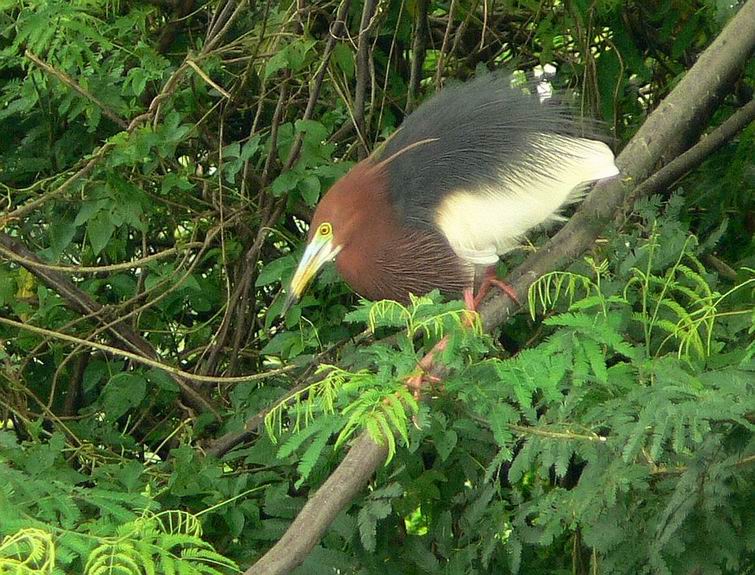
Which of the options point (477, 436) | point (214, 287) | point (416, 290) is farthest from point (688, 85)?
point (214, 287)

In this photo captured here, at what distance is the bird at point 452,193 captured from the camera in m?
1.82

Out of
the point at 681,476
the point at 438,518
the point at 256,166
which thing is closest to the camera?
the point at 681,476

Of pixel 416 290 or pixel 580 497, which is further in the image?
pixel 416 290

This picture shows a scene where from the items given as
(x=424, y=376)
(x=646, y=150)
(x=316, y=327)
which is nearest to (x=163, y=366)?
(x=316, y=327)

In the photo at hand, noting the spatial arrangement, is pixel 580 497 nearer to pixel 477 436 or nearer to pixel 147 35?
pixel 477 436

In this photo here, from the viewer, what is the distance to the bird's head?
182 cm

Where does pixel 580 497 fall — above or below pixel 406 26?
below

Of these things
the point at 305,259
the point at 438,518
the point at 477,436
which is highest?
the point at 305,259

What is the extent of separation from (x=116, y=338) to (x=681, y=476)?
4.34 feet

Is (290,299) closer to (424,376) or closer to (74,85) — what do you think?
(74,85)

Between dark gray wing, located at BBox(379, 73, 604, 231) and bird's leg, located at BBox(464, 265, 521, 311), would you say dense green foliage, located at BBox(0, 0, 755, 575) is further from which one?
dark gray wing, located at BBox(379, 73, 604, 231)

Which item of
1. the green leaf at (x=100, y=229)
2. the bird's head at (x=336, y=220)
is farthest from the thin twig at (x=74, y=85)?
the bird's head at (x=336, y=220)

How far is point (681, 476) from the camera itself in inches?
55.1

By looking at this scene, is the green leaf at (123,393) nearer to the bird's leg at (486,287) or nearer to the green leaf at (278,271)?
the green leaf at (278,271)
